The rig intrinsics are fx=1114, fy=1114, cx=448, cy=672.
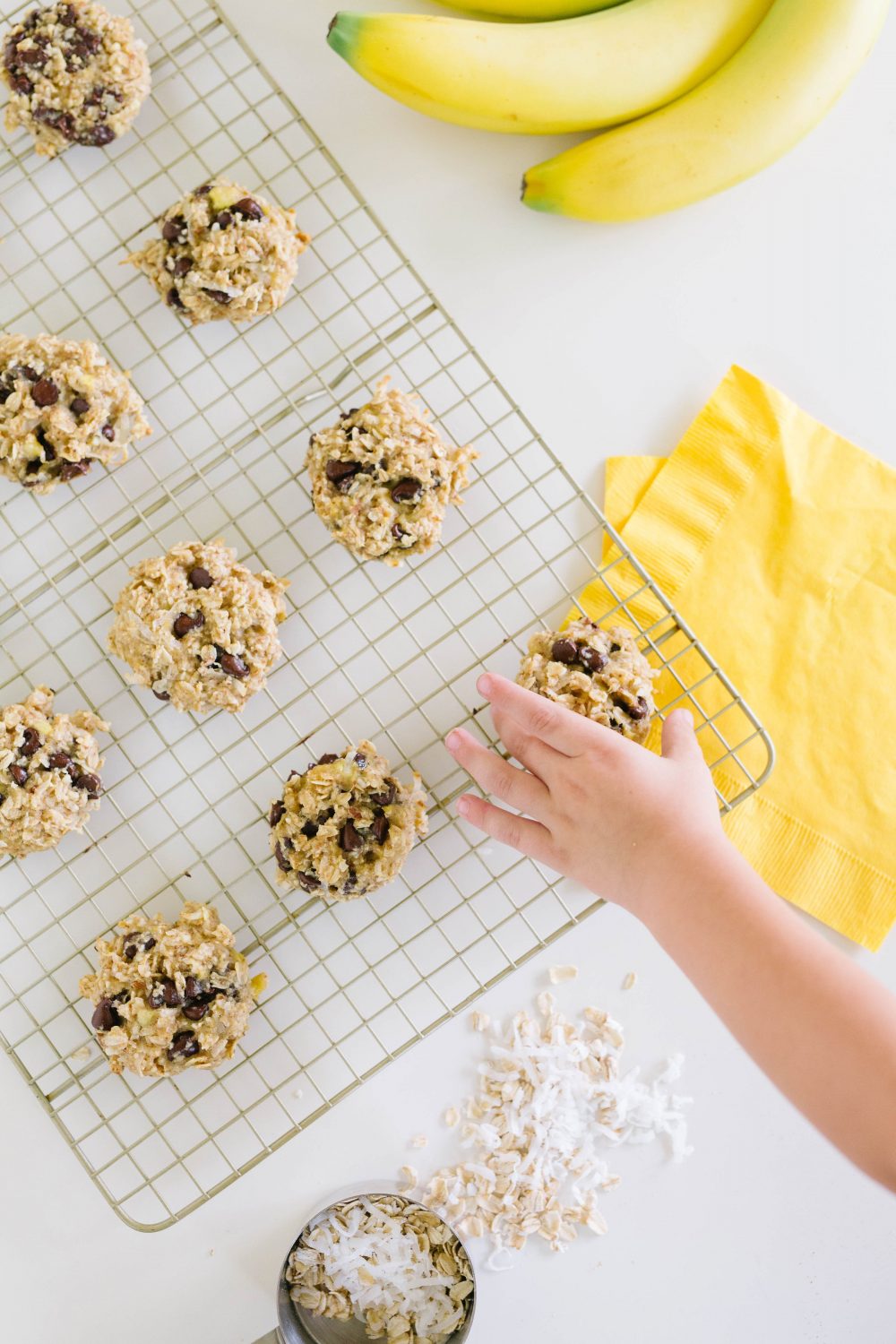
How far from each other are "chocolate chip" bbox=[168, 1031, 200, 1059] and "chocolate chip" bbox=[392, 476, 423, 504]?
0.92 m

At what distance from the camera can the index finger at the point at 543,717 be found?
1.62 metres

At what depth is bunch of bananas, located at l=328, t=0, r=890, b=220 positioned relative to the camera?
72.8 inches

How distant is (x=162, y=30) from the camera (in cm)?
196

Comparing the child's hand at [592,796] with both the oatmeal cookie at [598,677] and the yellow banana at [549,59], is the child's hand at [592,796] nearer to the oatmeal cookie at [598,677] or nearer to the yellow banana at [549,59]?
the oatmeal cookie at [598,677]

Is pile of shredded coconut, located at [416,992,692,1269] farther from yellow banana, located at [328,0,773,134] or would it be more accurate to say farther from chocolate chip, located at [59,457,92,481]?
yellow banana, located at [328,0,773,134]

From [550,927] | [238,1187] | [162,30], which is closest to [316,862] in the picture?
[550,927]

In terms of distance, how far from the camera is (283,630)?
194 centimetres

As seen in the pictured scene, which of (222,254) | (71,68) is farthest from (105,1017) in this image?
(71,68)

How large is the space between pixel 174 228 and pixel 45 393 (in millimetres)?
338

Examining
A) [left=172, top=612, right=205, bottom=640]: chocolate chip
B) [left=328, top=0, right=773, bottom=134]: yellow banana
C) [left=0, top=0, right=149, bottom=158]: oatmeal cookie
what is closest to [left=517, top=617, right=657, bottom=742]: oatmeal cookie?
[left=172, top=612, right=205, bottom=640]: chocolate chip

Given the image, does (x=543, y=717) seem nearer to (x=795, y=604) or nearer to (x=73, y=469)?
(x=795, y=604)

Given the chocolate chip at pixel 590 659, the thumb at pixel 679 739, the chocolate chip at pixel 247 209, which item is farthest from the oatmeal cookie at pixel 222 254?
the thumb at pixel 679 739

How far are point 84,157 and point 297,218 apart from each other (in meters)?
0.40

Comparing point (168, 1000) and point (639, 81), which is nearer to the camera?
point (168, 1000)
